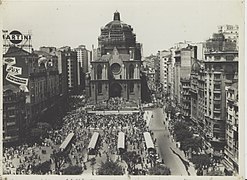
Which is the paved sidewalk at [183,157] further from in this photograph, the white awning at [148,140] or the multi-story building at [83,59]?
the multi-story building at [83,59]

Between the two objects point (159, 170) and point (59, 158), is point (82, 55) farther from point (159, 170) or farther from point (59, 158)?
point (159, 170)

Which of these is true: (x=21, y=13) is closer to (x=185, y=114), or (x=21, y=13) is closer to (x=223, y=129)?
(x=185, y=114)

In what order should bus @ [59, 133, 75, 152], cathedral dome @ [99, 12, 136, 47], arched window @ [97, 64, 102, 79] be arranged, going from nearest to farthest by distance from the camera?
cathedral dome @ [99, 12, 136, 47]
bus @ [59, 133, 75, 152]
arched window @ [97, 64, 102, 79]

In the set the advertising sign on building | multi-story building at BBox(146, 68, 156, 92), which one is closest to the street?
multi-story building at BBox(146, 68, 156, 92)

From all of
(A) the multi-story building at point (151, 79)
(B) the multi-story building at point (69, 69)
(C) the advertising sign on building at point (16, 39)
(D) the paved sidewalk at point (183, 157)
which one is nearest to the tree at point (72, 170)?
(B) the multi-story building at point (69, 69)

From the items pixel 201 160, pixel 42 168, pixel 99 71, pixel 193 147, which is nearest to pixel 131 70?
pixel 99 71

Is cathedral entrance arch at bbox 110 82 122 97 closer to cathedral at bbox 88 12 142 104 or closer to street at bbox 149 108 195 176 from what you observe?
cathedral at bbox 88 12 142 104
